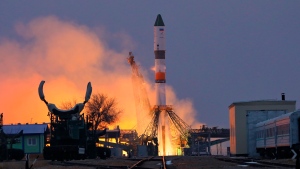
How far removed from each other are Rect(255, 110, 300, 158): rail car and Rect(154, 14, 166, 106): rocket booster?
2406 inches

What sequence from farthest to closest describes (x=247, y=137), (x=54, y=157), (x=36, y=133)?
(x=36, y=133)
(x=247, y=137)
(x=54, y=157)

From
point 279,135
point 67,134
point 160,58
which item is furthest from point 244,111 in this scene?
point 160,58

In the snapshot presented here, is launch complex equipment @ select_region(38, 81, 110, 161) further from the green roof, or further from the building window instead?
the green roof

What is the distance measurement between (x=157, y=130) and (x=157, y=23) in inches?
757

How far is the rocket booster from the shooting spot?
132 meters

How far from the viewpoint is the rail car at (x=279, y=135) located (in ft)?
160

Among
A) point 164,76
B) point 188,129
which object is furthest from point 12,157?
point 188,129

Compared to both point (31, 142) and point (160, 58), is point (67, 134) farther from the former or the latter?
point (160, 58)

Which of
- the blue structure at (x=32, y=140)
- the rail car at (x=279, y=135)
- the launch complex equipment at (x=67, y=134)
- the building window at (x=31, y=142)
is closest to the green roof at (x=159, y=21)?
the blue structure at (x=32, y=140)

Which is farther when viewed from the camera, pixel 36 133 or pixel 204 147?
pixel 204 147

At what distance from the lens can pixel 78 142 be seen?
5725 centimetres

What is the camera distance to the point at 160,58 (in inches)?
5202

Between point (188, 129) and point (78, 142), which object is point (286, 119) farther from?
point (188, 129)

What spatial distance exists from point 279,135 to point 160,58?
77921 mm
